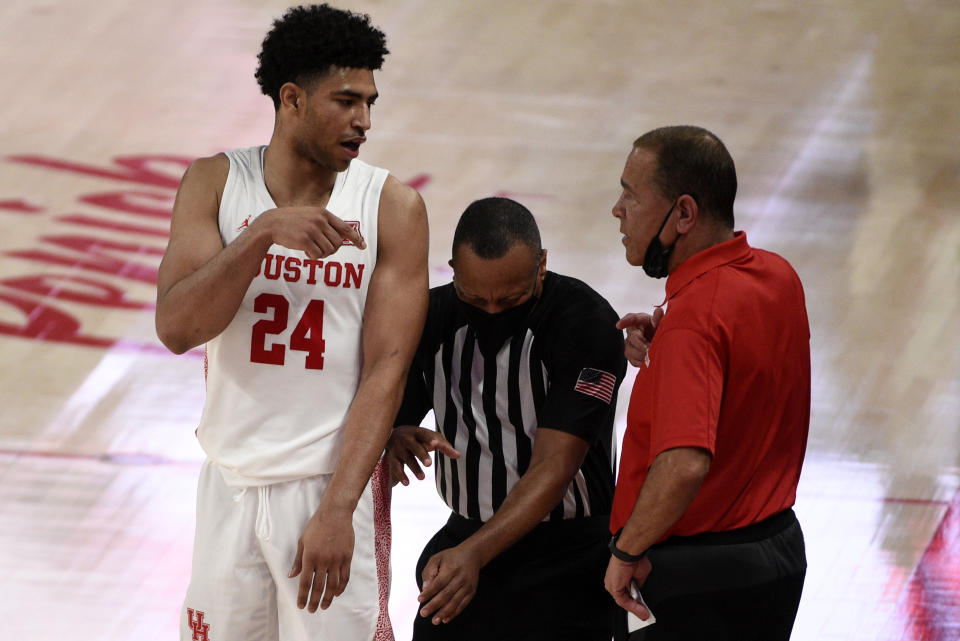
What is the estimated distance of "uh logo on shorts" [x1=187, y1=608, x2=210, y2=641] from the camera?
172 cm

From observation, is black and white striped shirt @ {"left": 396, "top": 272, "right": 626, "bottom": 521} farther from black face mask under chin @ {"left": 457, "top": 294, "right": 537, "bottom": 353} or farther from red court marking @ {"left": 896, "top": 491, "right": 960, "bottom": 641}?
red court marking @ {"left": 896, "top": 491, "right": 960, "bottom": 641}

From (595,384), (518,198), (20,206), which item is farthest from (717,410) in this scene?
(20,206)

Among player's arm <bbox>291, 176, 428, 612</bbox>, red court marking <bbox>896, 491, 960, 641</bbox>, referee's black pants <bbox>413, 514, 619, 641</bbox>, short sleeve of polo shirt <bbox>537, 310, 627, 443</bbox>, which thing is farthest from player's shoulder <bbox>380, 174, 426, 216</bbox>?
red court marking <bbox>896, 491, 960, 641</bbox>

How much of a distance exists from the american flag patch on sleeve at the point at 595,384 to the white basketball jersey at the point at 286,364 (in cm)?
37

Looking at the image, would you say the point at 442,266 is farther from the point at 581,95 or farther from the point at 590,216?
the point at 581,95

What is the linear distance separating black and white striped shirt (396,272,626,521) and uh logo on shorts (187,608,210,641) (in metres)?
0.48

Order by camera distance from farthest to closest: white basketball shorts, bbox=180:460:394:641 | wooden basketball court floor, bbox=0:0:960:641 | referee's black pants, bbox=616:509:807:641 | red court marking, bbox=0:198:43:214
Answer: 1. red court marking, bbox=0:198:43:214
2. wooden basketball court floor, bbox=0:0:960:641
3. white basketball shorts, bbox=180:460:394:641
4. referee's black pants, bbox=616:509:807:641

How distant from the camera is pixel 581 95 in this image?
15.0ft

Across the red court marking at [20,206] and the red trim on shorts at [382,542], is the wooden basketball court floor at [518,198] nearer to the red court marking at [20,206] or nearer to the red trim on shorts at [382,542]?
the red court marking at [20,206]

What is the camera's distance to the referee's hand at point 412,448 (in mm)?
1852

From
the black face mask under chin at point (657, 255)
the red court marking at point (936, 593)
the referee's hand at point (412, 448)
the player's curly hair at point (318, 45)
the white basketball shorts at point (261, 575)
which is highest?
the player's curly hair at point (318, 45)

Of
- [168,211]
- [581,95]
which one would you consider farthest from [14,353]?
[581,95]

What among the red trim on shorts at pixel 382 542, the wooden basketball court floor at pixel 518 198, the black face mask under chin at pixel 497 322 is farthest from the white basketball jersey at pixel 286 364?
the wooden basketball court floor at pixel 518 198

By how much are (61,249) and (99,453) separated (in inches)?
39.2
